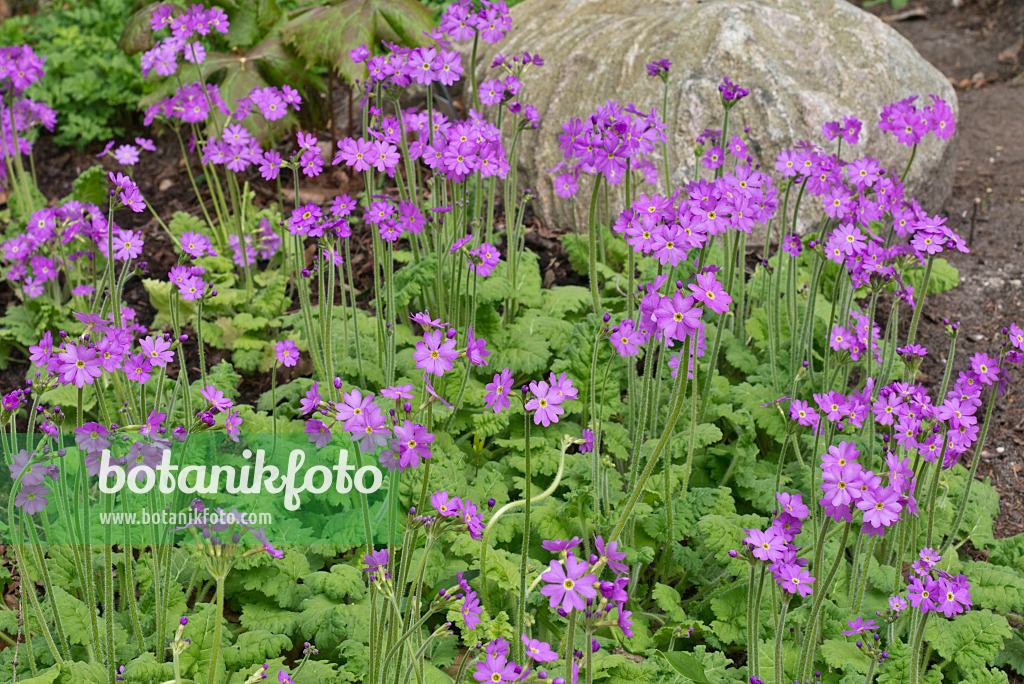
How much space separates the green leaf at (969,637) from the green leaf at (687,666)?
0.88 meters

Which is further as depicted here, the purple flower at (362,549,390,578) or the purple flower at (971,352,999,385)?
the purple flower at (971,352,999,385)

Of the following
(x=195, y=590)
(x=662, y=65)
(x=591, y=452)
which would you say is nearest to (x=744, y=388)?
(x=591, y=452)

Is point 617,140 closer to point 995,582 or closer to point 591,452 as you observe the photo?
point 591,452

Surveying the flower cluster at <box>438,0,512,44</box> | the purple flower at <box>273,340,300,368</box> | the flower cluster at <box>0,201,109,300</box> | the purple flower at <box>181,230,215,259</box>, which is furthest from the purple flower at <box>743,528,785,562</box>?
the flower cluster at <box>0,201,109,300</box>

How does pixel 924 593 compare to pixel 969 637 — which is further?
pixel 969 637

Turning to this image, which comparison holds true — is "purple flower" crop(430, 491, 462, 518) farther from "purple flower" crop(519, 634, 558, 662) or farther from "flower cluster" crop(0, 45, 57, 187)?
"flower cluster" crop(0, 45, 57, 187)

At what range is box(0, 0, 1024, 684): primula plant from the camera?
2.11 m

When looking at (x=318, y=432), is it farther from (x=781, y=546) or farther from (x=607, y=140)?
(x=607, y=140)

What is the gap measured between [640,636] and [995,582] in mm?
Answer: 1233

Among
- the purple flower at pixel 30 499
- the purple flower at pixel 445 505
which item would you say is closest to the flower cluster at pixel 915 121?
the purple flower at pixel 445 505

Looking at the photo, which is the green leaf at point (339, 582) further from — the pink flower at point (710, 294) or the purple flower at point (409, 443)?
the pink flower at point (710, 294)

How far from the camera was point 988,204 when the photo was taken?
221 inches

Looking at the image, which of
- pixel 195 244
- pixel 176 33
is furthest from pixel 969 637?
pixel 176 33

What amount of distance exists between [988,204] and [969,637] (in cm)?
391
